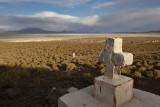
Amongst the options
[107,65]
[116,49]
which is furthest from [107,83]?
[116,49]

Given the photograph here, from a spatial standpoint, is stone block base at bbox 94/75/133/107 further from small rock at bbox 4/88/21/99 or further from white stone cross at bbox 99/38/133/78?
small rock at bbox 4/88/21/99

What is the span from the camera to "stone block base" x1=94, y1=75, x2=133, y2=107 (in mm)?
2441

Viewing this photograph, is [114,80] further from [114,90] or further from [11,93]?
[11,93]

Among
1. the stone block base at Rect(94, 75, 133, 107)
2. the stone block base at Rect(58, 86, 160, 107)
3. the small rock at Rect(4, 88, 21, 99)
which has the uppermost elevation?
the stone block base at Rect(94, 75, 133, 107)

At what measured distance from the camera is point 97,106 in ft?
8.52

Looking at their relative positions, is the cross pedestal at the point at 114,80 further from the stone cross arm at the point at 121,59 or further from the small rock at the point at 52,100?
the small rock at the point at 52,100

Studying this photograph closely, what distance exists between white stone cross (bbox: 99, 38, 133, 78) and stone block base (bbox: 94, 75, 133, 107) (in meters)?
0.19

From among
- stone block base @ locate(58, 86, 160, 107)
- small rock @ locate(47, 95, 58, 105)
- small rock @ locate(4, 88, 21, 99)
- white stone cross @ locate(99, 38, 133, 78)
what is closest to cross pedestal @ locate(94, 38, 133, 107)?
white stone cross @ locate(99, 38, 133, 78)

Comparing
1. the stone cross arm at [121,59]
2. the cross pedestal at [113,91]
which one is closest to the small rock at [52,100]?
the cross pedestal at [113,91]

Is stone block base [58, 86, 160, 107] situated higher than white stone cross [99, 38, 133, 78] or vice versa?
white stone cross [99, 38, 133, 78]

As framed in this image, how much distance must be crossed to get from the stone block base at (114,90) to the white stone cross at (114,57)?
0.19 meters

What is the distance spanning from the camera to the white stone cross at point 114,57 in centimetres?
253

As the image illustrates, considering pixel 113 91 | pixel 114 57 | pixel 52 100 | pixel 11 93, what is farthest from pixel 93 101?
pixel 11 93

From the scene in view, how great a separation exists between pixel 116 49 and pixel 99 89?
1.02 metres
